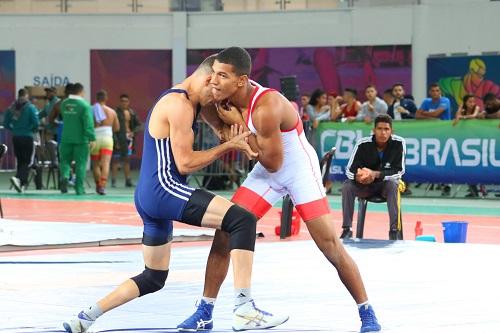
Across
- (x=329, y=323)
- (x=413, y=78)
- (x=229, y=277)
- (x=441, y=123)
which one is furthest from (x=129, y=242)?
(x=413, y=78)

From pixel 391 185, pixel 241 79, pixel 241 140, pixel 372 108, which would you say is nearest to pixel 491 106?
pixel 372 108

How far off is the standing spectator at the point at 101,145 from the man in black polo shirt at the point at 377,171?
1025 centimetres

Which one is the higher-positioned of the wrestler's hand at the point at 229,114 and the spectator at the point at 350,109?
the wrestler's hand at the point at 229,114

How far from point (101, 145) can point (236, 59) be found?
1676 centimetres

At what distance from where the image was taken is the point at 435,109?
79.9 feet

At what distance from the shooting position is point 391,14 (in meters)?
32.8

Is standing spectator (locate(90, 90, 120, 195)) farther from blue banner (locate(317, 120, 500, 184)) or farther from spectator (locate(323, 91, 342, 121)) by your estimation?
blue banner (locate(317, 120, 500, 184))

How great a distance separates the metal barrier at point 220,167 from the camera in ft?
82.1

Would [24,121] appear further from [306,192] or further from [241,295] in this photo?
[241,295]

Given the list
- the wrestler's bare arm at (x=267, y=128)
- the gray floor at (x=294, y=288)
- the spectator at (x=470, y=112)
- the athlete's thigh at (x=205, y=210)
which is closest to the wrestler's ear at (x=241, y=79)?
the wrestler's bare arm at (x=267, y=128)

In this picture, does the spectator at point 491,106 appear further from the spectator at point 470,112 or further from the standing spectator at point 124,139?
the standing spectator at point 124,139

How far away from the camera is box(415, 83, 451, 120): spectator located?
24109 millimetres

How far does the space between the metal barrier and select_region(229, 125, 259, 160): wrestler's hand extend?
16.6 meters

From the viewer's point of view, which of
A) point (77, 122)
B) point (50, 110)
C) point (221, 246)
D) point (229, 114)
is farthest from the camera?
Answer: point (50, 110)
